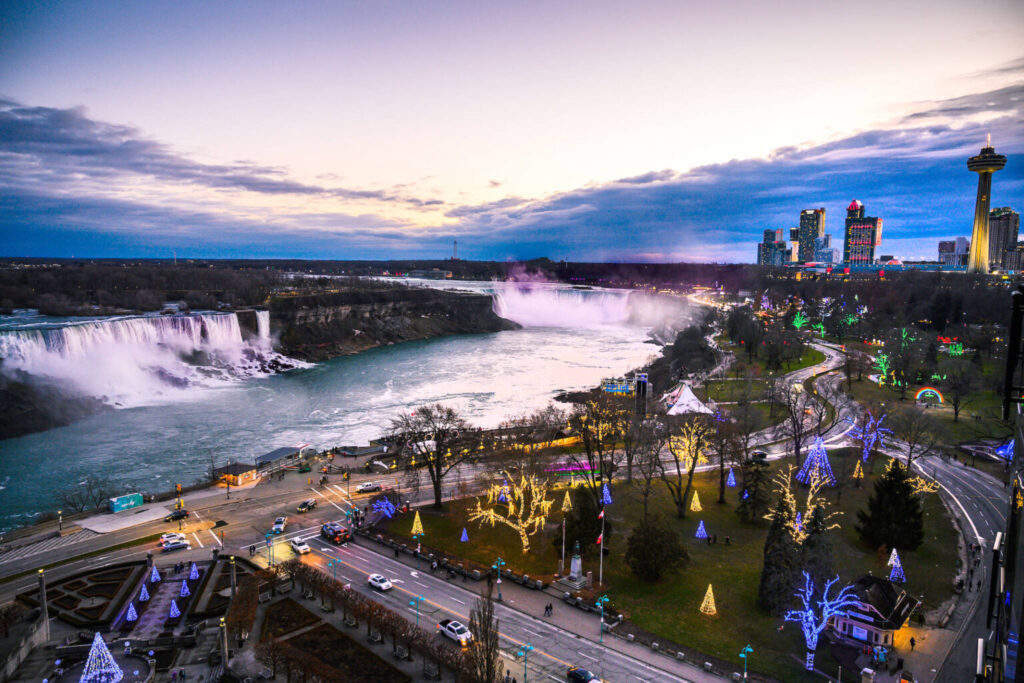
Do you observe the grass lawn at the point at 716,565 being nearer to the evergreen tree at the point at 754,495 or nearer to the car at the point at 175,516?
the evergreen tree at the point at 754,495

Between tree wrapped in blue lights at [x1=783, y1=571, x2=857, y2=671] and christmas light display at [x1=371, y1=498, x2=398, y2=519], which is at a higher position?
tree wrapped in blue lights at [x1=783, y1=571, x2=857, y2=671]

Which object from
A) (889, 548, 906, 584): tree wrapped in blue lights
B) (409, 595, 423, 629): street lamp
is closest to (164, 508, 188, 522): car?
(409, 595, 423, 629): street lamp

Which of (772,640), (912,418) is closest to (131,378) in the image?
(772,640)

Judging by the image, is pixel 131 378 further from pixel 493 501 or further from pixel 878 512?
pixel 878 512

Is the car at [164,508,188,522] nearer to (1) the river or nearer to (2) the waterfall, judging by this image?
(1) the river

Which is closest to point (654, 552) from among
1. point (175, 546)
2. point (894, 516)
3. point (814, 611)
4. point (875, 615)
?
point (814, 611)

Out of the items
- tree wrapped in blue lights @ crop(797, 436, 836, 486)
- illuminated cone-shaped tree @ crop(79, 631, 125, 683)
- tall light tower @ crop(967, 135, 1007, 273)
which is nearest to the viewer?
illuminated cone-shaped tree @ crop(79, 631, 125, 683)

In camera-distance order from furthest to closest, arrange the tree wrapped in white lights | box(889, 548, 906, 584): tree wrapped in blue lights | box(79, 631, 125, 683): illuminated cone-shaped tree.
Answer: the tree wrapped in white lights, box(889, 548, 906, 584): tree wrapped in blue lights, box(79, 631, 125, 683): illuminated cone-shaped tree
